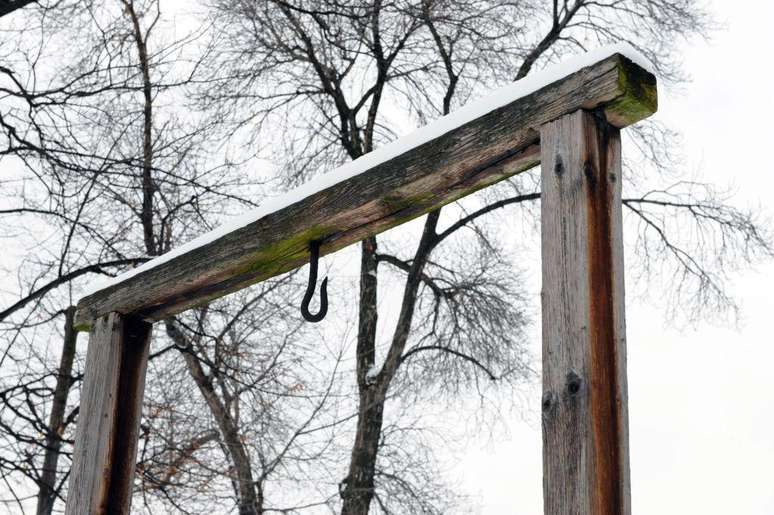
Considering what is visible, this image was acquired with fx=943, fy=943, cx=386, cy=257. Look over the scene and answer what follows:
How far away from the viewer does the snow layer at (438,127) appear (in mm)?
1851

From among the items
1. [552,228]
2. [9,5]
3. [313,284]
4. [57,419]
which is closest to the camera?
[552,228]

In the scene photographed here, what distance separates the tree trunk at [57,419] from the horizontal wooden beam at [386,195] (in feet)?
11.0

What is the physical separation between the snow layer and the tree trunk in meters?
3.74

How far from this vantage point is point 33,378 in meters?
6.38

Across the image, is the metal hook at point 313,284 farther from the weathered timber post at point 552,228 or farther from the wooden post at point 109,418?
the wooden post at point 109,418

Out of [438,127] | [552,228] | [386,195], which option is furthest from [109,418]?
[552,228]

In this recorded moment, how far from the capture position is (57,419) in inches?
255

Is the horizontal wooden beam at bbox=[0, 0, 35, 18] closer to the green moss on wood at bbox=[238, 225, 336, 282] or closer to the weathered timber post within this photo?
the weathered timber post

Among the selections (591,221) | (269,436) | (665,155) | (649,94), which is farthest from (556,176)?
(665,155)

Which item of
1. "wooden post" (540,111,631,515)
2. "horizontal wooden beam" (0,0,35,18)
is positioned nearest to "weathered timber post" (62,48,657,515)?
"wooden post" (540,111,631,515)

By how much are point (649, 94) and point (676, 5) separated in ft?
32.0

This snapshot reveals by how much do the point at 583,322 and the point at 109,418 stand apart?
1801mm

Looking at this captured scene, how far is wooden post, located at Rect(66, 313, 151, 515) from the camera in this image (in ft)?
9.55

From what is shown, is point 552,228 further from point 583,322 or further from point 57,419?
point 57,419
